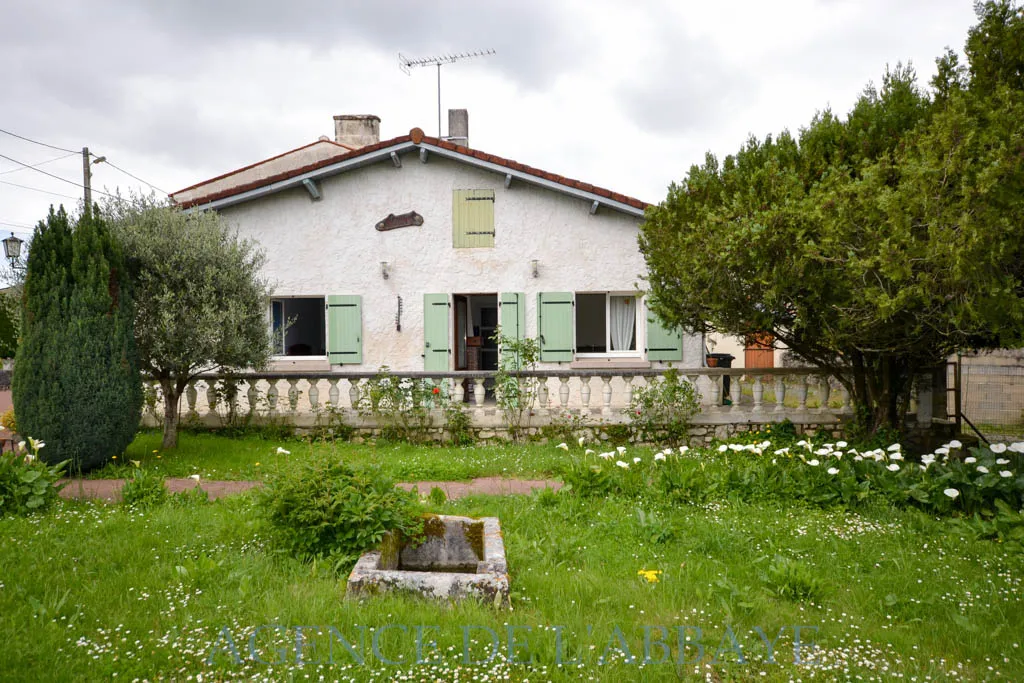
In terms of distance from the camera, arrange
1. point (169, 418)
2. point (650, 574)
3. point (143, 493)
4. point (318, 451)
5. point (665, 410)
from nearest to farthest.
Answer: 1. point (650, 574)
2. point (143, 493)
3. point (318, 451)
4. point (169, 418)
5. point (665, 410)

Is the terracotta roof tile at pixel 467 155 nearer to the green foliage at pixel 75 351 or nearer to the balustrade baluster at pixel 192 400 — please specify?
the balustrade baluster at pixel 192 400

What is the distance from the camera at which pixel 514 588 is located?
382cm

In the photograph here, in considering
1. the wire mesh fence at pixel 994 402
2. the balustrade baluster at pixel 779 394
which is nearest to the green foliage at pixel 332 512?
the balustrade baluster at pixel 779 394

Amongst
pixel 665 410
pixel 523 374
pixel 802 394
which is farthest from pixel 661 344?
pixel 523 374

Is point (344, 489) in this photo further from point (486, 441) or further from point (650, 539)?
point (486, 441)

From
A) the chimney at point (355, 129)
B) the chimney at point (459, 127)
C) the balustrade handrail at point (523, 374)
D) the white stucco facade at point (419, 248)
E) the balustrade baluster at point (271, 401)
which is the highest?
the chimney at point (355, 129)

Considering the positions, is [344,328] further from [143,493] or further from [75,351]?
[143,493]

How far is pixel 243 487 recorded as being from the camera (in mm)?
6719

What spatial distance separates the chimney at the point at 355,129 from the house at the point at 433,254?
699 cm

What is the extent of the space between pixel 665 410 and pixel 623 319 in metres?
3.02

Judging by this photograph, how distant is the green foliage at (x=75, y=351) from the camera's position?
696 centimetres

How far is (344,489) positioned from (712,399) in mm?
6984

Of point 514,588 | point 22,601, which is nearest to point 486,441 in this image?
point 514,588

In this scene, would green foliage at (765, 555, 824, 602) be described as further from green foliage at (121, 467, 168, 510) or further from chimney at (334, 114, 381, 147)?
chimney at (334, 114, 381, 147)
